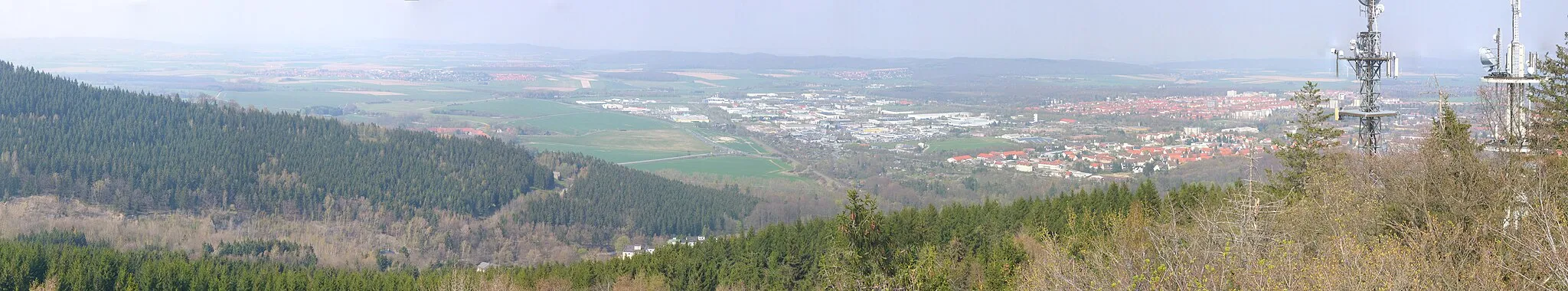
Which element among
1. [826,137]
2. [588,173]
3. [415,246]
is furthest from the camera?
[826,137]

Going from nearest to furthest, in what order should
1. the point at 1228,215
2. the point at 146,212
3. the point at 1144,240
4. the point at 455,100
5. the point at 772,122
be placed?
the point at 1228,215, the point at 1144,240, the point at 146,212, the point at 772,122, the point at 455,100

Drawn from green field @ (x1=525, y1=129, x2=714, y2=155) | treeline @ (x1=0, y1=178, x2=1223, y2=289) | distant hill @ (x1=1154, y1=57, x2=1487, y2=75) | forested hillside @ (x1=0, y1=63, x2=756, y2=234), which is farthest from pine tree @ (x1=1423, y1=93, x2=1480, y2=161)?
green field @ (x1=525, y1=129, x2=714, y2=155)

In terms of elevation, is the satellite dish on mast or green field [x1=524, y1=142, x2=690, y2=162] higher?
the satellite dish on mast

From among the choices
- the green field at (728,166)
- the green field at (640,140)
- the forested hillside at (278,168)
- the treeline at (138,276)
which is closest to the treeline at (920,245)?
the treeline at (138,276)

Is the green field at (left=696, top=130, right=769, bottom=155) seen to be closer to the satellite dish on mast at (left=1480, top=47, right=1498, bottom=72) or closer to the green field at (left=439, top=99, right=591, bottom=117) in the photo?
the green field at (left=439, top=99, right=591, bottom=117)

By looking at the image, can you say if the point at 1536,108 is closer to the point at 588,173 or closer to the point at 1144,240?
the point at 1144,240

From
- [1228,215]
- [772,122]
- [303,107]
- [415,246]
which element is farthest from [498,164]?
[1228,215]

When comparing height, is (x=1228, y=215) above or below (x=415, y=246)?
above
